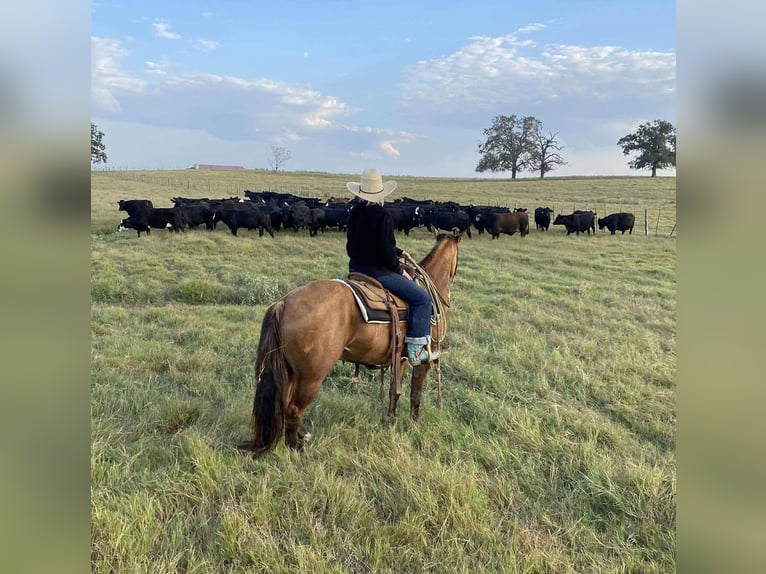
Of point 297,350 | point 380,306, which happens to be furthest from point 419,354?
point 297,350

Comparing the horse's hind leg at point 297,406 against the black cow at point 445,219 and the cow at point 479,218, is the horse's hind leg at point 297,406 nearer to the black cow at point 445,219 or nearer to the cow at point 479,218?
the black cow at point 445,219

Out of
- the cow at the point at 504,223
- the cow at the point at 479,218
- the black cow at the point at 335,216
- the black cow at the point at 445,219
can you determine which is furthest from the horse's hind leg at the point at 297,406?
the cow at the point at 479,218

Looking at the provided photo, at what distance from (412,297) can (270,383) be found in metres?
1.45

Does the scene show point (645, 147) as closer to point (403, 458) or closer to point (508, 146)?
point (508, 146)

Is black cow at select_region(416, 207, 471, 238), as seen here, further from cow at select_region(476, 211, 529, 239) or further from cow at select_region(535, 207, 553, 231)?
cow at select_region(535, 207, 553, 231)

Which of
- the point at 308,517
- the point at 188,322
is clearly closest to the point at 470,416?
the point at 308,517

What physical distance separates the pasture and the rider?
0.85m

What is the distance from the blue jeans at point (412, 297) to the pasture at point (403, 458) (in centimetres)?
82

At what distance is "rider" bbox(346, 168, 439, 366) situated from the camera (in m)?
4.01

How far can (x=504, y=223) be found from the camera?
22.5 metres
